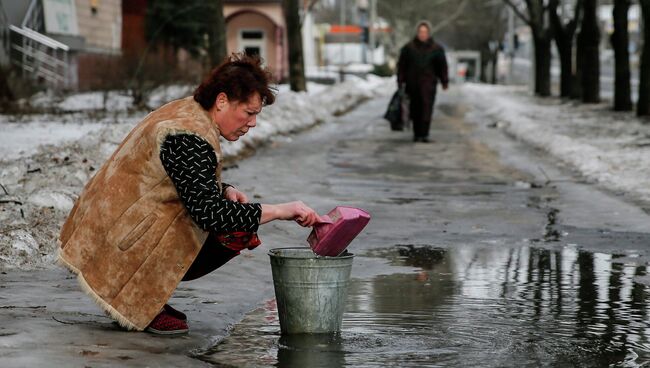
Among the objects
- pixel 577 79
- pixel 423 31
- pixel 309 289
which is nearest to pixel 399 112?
pixel 423 31

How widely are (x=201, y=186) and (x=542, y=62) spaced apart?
4299 cm

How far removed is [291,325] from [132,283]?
833mm

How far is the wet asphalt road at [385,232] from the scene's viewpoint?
6.00 m

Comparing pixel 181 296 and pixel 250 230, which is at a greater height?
pixel 250 230

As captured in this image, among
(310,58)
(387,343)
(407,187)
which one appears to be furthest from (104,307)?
(310,58)

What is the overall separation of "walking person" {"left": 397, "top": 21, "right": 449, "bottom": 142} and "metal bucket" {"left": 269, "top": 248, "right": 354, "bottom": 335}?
578 inches

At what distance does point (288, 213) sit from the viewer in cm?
596

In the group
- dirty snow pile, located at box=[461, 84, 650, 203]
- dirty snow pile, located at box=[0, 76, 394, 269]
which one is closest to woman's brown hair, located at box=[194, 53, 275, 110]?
dirty snow pile, located at box=[0, 76, 394, 269]

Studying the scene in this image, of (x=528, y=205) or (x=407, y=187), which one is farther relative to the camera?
(x=407, y=187)

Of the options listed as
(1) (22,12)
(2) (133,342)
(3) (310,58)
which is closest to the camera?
(2) (133,342)

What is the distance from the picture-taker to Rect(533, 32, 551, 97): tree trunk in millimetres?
46500

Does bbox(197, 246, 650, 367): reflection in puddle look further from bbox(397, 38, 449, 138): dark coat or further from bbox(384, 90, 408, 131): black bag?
bbox(384, 90, 408, 131): black bag

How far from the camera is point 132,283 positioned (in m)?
6.04

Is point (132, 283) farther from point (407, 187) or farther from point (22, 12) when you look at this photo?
point (22, 12)
